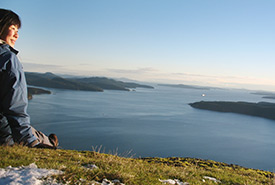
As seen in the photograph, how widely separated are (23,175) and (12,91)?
1.05 m

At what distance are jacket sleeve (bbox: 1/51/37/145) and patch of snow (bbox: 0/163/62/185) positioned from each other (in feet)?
1.92

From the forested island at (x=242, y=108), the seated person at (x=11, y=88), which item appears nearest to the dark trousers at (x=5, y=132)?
the seated person at (x=11, y=88)

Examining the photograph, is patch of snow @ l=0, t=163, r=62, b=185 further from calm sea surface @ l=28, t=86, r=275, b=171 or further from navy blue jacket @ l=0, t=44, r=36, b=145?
calm sea surface @ l=28, t=86, r=275, b=171

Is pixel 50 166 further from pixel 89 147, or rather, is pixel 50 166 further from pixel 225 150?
pixel 225 150

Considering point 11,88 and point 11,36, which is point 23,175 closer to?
point 11,88

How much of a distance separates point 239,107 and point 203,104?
58.5ft

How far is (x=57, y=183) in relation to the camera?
2373mm

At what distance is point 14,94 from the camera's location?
2.84 m

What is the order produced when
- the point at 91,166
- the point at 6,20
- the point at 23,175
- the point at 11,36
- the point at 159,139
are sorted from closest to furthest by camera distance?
1. the point at 23,175
2. the point at 6,20
3. the point at 11,36
4. the point at 91,166
5. the point at 159,139

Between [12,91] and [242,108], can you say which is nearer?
[12,91]

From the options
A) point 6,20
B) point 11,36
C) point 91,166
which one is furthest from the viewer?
point 91,166

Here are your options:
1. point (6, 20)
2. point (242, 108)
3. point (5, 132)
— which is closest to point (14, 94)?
point (5, 132)

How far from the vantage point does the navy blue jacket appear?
283 cm

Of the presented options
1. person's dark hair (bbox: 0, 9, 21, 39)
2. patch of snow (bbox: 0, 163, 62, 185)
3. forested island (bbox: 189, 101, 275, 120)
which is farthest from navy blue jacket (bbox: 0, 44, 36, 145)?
forested island (bbox: 189, 101, 275, 120)
